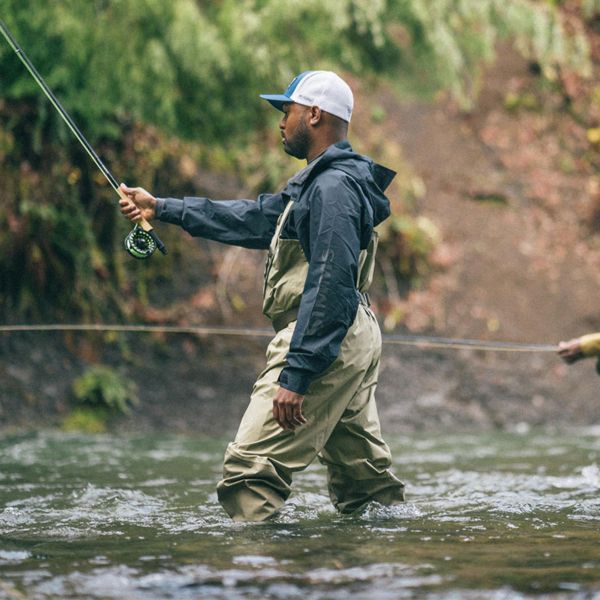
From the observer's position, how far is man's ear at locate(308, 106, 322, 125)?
4.16m

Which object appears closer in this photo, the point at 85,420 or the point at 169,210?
the point at 169,210

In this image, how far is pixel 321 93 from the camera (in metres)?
4.12

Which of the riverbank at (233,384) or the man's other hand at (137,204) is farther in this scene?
the riverbank at (233,384)

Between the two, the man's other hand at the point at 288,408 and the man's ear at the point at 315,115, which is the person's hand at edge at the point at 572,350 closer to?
the man's other hand at the point at 288,408

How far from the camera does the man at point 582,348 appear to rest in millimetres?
4719

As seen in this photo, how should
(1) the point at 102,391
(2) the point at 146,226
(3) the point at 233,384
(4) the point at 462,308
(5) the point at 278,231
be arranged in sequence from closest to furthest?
(5) the point at 278,231, (2) the point at 146,226, (1) the point at 102,391, (3) the point at 233,384, (4) the point at 462,308

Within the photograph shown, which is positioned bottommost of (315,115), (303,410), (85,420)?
(85,420)

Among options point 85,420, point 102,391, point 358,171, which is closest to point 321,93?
point 358,171

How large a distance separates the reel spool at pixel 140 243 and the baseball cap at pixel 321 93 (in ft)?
2.76

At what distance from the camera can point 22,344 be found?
890 centimetres

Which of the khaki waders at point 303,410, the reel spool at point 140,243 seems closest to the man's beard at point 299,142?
the khaki waders at point 303,410

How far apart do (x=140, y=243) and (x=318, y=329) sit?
3.49 feet

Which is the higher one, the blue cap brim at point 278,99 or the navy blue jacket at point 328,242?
the blue cap brim at point 278,99

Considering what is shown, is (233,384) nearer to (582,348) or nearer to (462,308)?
(462,308)
